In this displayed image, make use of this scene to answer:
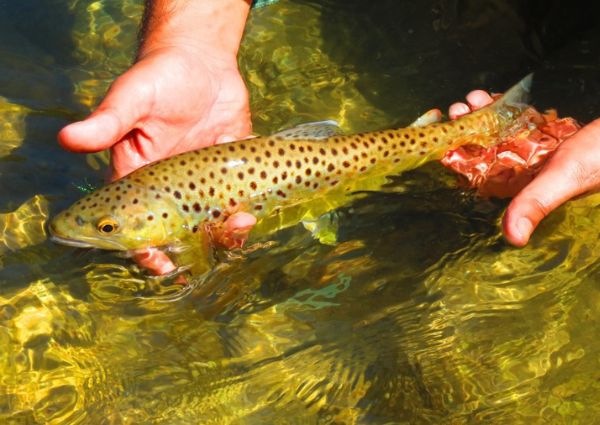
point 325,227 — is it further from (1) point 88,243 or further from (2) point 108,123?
(2) point 108,123

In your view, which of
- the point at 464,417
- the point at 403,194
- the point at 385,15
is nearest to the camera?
the point at 464,417

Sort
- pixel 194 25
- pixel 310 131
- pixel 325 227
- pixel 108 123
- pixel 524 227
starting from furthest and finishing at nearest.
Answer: pixel 194 25 → pixel 325 227 → pixel 310 131 → pixel 108 123 → pixel 524 227

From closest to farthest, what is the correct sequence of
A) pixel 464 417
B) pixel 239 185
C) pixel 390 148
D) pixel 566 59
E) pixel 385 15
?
1. pixel 464 417
2. pixel 239 185
3. pixel 390 148
4. pixel 566 59
5. pixel 385 15

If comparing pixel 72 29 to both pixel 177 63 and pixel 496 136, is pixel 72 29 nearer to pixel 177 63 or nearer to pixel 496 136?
pixel 177 63

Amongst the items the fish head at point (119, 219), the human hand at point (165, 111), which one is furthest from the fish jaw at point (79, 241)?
the human hand at point (165, 111)

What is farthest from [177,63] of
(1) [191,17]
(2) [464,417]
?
(2) [464,417]

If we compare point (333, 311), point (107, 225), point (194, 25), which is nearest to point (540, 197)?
point (333, 311)
